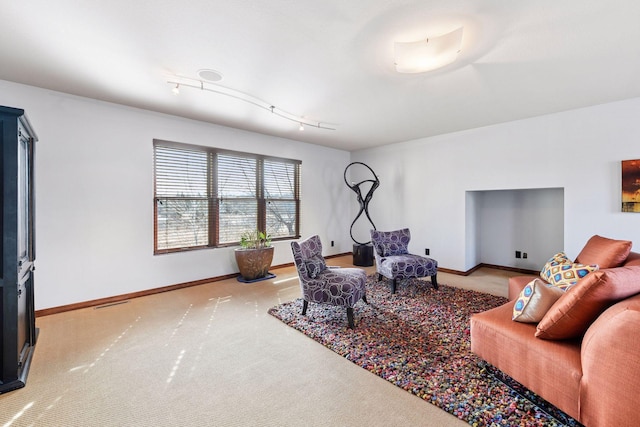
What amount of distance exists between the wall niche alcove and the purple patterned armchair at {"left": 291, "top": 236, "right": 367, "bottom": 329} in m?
2.97

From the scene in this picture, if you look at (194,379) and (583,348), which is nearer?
(583,348)

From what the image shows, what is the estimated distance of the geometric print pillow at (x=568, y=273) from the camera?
6.89ft

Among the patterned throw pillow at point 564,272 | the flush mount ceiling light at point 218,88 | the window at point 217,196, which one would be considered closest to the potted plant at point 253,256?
the window at point 217,196

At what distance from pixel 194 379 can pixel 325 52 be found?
2.78 meters

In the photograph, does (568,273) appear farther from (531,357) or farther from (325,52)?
(325,52)

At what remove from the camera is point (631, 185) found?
3432 mm

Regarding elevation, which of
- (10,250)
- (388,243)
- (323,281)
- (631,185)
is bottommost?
(323,281)

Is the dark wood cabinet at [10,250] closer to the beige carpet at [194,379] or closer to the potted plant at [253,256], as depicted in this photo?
Result: the beige carpet at [194,379]

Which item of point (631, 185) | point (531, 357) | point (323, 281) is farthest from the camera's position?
point (631, 185)

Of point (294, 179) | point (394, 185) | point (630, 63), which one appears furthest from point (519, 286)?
point (294, 179)

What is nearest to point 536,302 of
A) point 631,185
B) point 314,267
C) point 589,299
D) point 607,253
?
point 589,299

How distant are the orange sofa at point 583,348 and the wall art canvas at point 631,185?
2.75 m

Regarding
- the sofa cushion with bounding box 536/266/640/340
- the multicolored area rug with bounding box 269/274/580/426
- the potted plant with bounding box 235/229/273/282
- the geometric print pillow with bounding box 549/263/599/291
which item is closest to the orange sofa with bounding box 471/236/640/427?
the sofa cushion with bounding box 536/266/640/340

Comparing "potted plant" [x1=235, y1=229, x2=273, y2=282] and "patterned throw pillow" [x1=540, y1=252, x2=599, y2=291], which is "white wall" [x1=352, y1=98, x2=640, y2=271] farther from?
"potted plant" [x1=235, y1=229, x2=273, y2=282]
